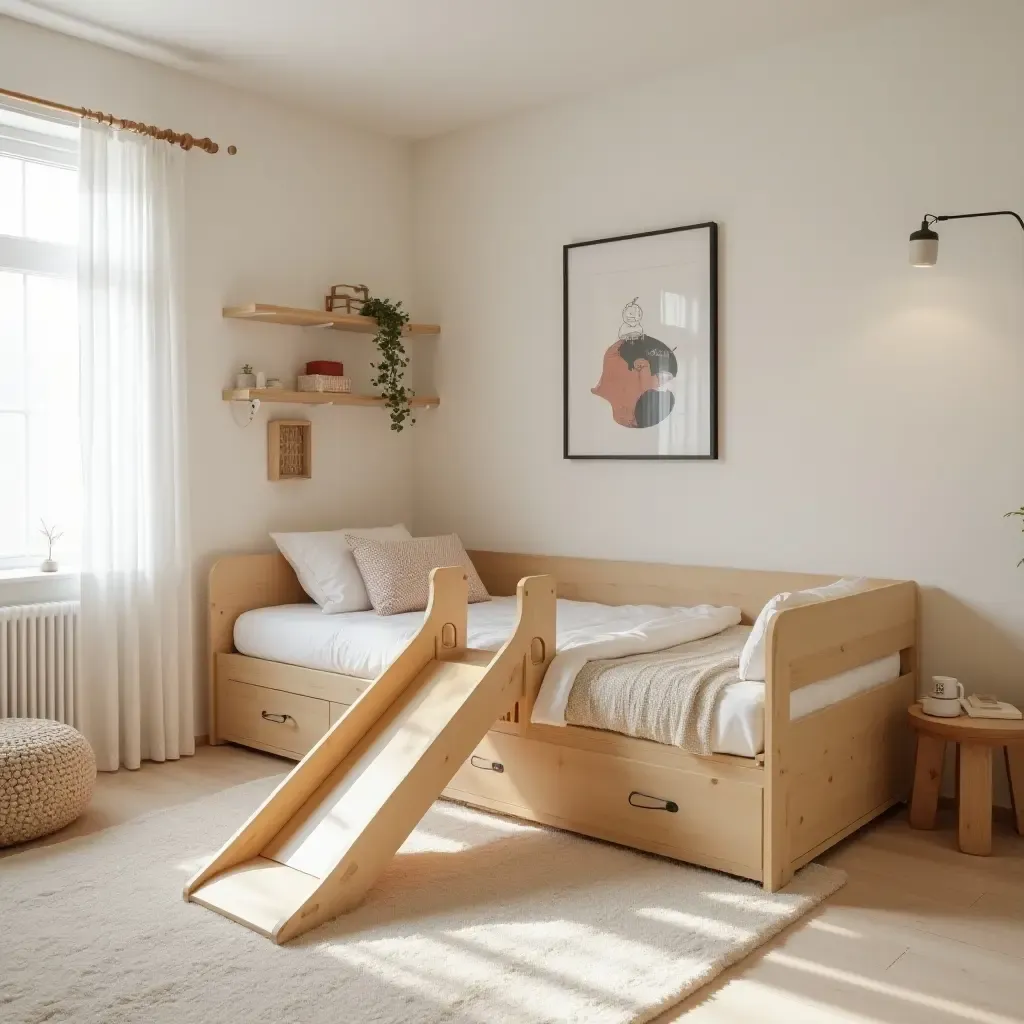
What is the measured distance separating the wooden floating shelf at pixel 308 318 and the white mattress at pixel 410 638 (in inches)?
44.2

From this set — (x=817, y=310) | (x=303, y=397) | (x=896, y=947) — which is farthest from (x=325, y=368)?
(x=896, y=947)

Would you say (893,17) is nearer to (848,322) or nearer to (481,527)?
(848,322)

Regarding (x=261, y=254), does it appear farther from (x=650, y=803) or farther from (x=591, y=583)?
(x=650, y=803)

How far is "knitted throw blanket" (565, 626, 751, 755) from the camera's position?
277 cm

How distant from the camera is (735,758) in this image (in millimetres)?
2719

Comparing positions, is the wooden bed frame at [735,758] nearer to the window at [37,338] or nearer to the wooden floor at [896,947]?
the wooden floor at [896,947]

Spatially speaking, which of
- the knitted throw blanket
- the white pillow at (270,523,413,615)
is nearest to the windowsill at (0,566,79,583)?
the white pillow at (270,523,413,615)

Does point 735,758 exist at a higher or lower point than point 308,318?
lower

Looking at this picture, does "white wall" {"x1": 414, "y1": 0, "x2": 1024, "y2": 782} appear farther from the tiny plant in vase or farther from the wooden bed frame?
the tiny plant in vase

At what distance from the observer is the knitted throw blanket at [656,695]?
277 centimetres

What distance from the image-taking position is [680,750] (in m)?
2.83

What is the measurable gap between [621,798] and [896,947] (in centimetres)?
80

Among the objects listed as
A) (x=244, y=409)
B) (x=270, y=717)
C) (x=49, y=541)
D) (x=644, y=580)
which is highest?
(x=244, y=409)

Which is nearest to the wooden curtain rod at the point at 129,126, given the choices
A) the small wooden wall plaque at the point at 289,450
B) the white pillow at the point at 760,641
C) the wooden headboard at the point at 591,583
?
the small wooden wall plaque at the point at 289,450
